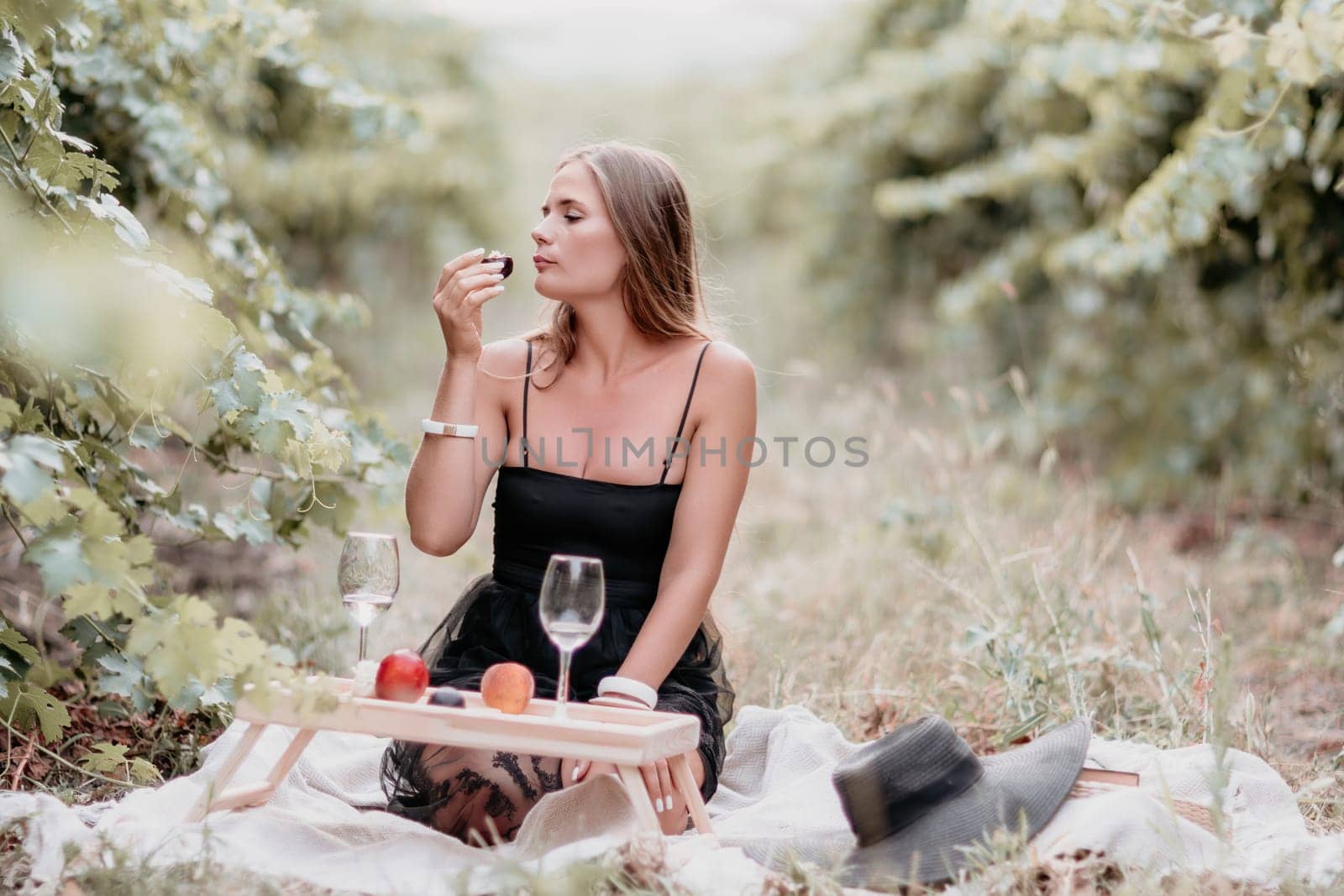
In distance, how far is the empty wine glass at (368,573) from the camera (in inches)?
99.6

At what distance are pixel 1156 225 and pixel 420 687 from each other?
2.94 meters

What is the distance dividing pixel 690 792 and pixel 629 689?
256 mm

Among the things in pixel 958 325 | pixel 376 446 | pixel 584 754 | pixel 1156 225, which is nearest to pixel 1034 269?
pixel 958 325

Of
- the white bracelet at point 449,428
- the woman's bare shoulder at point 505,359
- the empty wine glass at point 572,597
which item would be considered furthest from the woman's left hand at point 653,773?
the woman's bare shoulder at point 505,359

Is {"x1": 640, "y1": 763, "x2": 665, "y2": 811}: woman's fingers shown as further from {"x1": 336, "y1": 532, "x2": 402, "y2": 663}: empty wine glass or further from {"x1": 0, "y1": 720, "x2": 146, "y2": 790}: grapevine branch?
{"x1": 0, "y1": 720, "x2": 146, "y2": 790}: grapevine branch

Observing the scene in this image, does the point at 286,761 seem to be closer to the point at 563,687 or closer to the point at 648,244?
the point at 563,687

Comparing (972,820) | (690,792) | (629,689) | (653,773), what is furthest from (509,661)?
(972,820)

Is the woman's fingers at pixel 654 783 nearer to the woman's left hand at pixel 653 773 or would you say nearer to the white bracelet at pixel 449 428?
the woman's left hand at pixel 653 773

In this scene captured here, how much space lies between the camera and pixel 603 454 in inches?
124

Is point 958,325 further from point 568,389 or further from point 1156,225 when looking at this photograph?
point 568,389

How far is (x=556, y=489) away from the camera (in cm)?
309

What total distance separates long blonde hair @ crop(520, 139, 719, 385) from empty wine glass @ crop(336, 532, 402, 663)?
88 cm

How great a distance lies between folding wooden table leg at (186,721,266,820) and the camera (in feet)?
8.14

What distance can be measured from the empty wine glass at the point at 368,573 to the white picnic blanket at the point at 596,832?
409mm
